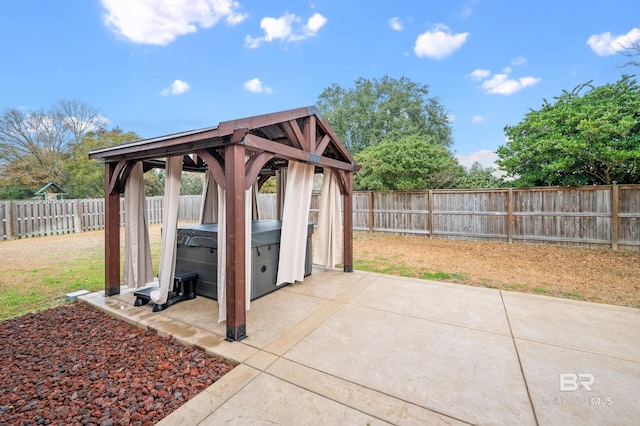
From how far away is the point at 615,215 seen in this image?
6.67m

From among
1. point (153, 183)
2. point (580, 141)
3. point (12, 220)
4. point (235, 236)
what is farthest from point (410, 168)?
point (153, 183)

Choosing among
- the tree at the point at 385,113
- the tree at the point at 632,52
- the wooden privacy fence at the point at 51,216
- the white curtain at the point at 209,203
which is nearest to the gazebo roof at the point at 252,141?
the white curtain at the point at 209,203

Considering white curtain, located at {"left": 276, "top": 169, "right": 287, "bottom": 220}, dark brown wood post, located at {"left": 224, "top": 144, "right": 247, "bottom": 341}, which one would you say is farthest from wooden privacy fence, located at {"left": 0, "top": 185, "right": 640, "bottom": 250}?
dark brown wood post, located at {"left": 224, "top": 144, "right": 247, "bottom": 341}

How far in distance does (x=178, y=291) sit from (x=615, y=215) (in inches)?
378

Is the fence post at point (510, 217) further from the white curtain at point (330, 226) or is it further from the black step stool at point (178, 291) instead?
the black step stool at point (178, 291)

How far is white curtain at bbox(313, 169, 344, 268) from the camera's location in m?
5.04

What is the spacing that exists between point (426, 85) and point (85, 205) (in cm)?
2016

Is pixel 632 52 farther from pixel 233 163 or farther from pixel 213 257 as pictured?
pixel 213 257

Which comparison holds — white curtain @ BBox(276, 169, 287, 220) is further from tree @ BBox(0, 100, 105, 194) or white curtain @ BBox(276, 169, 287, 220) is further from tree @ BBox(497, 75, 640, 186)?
tree @ BBox(0, 100, 105, 194)

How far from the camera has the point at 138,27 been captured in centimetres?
1032

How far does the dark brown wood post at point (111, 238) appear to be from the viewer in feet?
12.7

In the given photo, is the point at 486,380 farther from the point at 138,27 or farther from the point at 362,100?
the point at 362,100

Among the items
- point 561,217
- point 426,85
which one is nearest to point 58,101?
point 426,85

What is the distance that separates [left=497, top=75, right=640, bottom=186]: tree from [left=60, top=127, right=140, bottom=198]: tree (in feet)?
60.9
